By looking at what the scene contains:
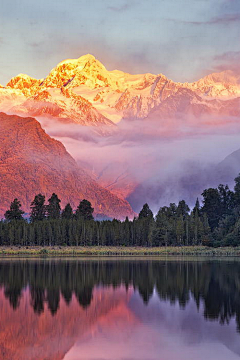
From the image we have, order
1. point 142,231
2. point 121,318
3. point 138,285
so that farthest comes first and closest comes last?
point 142,231 < point 138,285 < point 121,318

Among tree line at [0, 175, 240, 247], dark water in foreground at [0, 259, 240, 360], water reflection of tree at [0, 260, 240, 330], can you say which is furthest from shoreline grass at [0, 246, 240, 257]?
dark water in foreground at [0, 259, 240, 360]

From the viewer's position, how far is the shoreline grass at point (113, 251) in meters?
145

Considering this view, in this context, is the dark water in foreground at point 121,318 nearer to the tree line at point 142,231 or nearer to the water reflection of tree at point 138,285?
the water reflection of tree at point 138,285

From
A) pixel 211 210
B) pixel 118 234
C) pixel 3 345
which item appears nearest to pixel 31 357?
pixel 3 345

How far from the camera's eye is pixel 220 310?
4491 centimetres

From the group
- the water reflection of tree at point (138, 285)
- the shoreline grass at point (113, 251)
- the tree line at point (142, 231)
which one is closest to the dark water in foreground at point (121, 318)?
the water reflection of tree at point (138, 285)

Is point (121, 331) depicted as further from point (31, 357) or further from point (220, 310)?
point (220, 310)

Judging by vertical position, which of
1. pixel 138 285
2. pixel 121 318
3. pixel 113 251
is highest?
pixel 113 251

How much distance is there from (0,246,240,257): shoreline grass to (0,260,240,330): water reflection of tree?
202 feet

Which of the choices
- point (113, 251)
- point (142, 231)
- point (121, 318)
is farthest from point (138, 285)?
point (142, 231)

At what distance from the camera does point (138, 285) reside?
6431cm

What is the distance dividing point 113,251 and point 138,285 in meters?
92.1

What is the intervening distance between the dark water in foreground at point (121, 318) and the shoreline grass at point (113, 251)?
74657mm

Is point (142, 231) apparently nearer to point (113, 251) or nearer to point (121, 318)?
point (113, 251)
